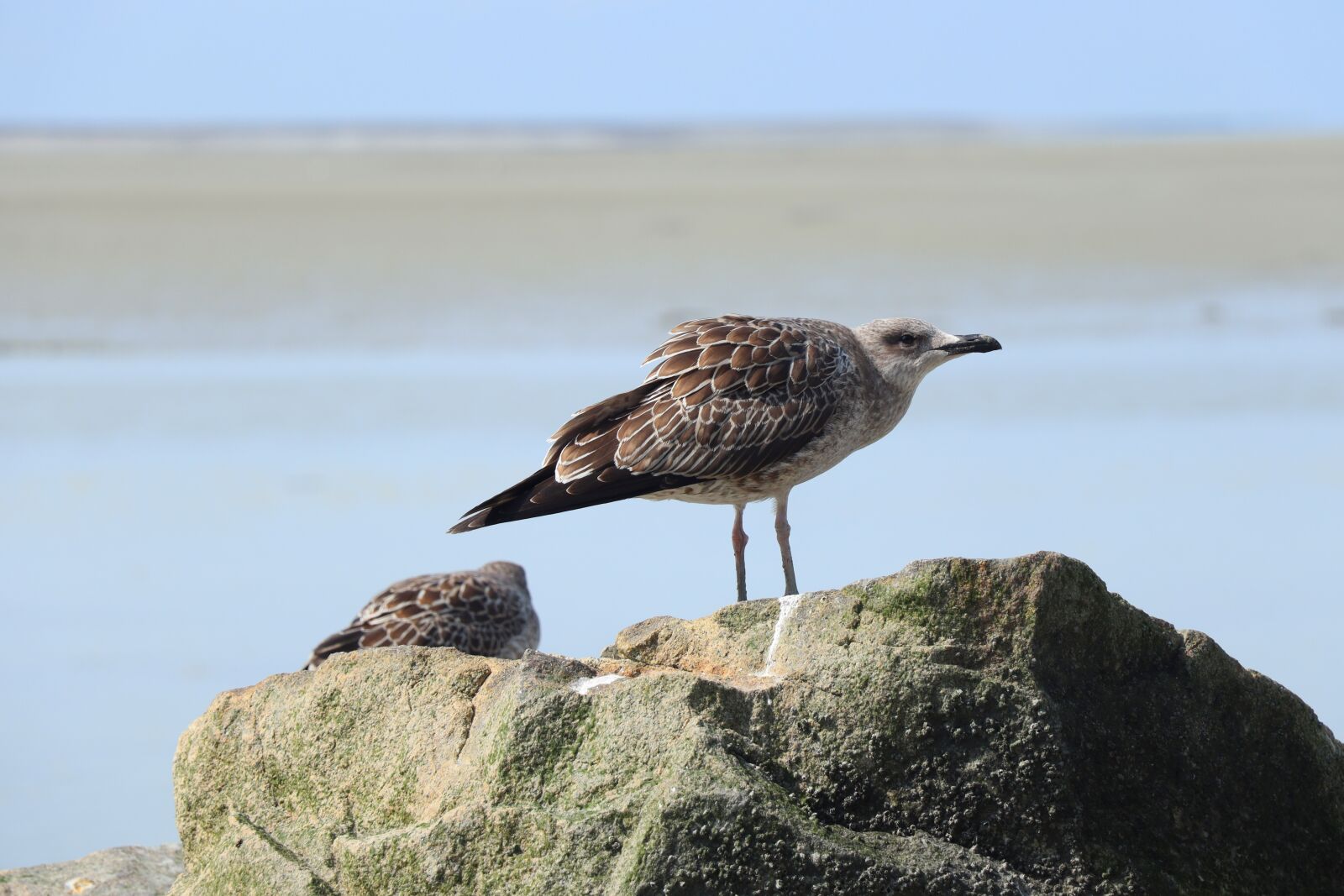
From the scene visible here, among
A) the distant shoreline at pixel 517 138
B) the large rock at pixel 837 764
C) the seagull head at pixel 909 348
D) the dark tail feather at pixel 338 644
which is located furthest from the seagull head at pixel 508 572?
the distant shoreline at pixel 517 138

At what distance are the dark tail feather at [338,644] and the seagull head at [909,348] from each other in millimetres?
2484

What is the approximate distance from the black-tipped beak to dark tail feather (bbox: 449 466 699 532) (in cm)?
118

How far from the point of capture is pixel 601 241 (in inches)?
925

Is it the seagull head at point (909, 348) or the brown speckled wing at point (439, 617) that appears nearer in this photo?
the seagull head at point (909, 348)

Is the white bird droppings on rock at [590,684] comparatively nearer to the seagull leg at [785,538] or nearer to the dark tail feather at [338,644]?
the seagull leg at [785,538]

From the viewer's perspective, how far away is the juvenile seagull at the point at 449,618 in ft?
26.2

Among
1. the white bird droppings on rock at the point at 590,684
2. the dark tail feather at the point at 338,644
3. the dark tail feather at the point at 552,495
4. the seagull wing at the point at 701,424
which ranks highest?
the seagull wing at the point at 701,424

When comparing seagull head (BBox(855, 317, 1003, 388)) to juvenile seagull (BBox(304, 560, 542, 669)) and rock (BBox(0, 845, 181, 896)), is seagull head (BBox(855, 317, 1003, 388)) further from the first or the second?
rock (BBox(0, 845, 181, 896))

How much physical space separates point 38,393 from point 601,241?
977cm

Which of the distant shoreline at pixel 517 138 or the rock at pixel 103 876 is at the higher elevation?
the distant shoreline at pixel 517 138

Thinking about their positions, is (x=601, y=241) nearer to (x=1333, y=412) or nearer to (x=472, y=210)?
(x=472, y=210)

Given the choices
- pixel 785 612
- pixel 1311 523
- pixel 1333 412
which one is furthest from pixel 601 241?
pixel 785 612

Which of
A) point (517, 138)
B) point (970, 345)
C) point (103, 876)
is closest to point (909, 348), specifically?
point (970, 345)

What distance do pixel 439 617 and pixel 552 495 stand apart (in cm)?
143
